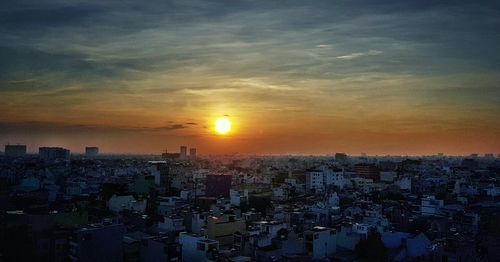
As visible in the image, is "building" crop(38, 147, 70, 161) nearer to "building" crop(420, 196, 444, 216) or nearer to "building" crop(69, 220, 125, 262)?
"building" crop(420, 196, 444, 216)

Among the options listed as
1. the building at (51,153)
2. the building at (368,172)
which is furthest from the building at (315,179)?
the building at (51,153)

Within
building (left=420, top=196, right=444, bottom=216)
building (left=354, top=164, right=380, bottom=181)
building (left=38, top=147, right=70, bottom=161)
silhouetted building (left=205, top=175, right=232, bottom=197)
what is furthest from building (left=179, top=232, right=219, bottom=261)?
building (left=38, top=147, right=70, bottom=161)

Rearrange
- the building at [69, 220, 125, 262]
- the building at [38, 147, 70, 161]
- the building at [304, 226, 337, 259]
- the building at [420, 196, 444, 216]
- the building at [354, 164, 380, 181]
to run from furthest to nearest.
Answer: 1. the building at [38, 147, 70, 161]
2. the building at [354, 164, 380, 181]
3. the building at [420, 196, 444, 216]
4. the building at [304, 226, 337, 259]
5. the building at [69, 220, 125, 262]

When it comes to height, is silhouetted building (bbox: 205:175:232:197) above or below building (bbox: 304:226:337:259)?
above

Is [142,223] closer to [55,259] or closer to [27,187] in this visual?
[55,259]

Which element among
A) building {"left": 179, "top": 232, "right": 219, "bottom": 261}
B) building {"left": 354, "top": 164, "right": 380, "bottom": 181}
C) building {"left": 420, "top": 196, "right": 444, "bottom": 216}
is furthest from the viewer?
building {"left": 354, "top": 164, "right": 380, "bottom": 181}

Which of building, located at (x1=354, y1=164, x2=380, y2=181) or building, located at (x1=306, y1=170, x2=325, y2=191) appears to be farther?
building, located at (x1=354, y1=164, x2=380, y2=181)

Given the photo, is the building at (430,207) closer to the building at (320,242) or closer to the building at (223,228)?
the building at (320,242)
